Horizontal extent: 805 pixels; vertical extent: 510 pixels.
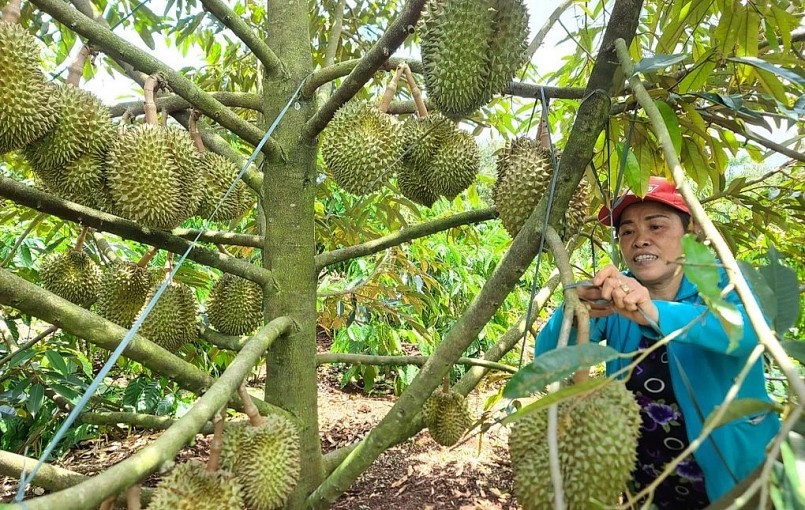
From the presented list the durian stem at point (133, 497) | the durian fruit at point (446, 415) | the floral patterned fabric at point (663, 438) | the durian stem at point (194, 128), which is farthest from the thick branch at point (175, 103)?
the floral patterned fabric at point (663, 438)

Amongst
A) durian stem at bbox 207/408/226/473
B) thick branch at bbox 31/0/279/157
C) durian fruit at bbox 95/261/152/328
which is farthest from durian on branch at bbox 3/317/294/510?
durian fruit at bbox 95/261/152/328

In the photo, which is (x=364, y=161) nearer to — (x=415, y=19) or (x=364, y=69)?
(x=364, y=69)

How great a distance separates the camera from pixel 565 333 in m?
0.61

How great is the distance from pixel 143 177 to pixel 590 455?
1.06 meters

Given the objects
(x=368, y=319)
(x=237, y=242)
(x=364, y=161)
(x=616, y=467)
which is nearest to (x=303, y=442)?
(x=237, y=242)

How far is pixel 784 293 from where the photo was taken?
1.72 feet

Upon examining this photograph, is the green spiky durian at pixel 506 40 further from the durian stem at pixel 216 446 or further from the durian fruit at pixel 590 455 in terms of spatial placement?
the durian stem at pixel 216 446

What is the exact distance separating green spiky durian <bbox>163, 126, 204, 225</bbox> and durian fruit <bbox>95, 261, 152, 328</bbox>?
1.46 ft

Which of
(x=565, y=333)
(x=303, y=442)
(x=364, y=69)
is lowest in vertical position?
(x=303, y=442)

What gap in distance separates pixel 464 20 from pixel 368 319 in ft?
11.2

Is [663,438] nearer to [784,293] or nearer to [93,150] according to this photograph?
[784,293]

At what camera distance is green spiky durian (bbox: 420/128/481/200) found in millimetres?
1427

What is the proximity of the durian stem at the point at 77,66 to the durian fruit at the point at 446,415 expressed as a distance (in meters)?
1.35

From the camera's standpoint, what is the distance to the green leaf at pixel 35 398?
1680mm
